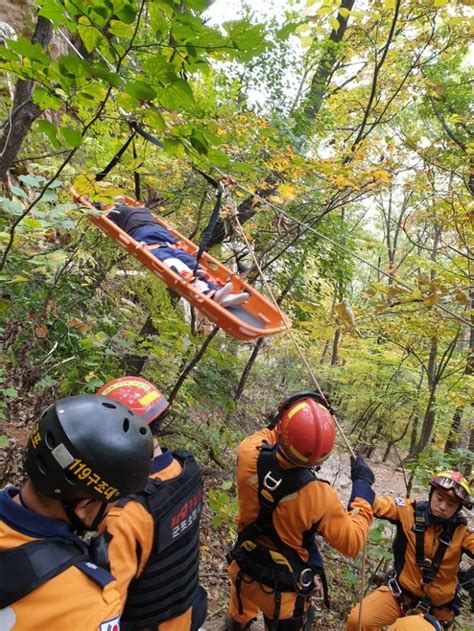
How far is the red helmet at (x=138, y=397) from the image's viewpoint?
1.96 meters

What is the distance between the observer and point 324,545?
547cm

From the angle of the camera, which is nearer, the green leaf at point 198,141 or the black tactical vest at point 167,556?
the green leaf at point 198,141

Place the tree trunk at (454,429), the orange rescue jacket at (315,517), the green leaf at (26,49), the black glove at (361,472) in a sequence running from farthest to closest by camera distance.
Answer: the tree trunk at (454,429), the black glove at (361,472), the orange rescue jacket at (315,517), the green leaf at (26,49)

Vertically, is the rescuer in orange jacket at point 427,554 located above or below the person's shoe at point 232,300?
below

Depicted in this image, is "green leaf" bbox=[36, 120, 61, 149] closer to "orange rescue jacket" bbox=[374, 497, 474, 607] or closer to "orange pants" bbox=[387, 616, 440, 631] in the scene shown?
"orange rescue jacket" bbox=[374, 497, 474, 607]

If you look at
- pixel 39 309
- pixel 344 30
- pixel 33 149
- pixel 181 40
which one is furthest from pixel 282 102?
pixel 181 40

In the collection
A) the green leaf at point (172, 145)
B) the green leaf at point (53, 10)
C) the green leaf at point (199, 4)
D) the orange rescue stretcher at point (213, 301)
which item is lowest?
the orange rescue stretcher at point (213, 301)

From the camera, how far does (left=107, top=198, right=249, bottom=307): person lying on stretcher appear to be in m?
3.66

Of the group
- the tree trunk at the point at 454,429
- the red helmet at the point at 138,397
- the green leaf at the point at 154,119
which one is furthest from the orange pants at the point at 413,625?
the tree trunk at the point at 454,429

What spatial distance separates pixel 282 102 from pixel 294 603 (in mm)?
6289

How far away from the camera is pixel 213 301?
3496 millimetres

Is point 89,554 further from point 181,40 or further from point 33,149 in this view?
point 33,149

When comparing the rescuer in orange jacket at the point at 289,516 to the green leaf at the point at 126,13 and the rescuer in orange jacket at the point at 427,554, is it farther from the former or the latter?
the green leaf at the point at 126,13

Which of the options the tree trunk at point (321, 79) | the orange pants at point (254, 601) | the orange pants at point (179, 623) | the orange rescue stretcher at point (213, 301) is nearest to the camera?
the orange pants at point (179, 623)
